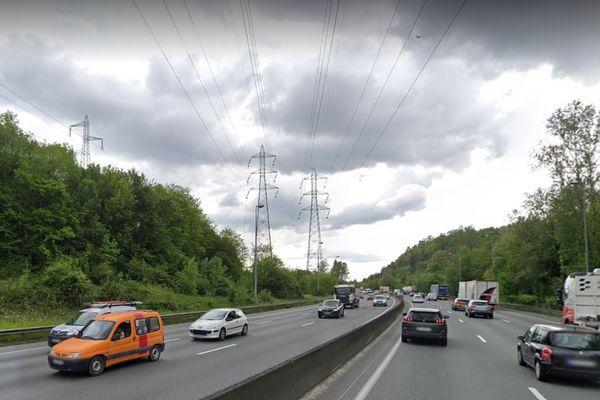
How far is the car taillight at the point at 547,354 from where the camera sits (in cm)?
1127

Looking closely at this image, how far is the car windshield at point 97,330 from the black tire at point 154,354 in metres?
1.91

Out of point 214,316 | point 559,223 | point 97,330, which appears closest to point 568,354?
point 97,330

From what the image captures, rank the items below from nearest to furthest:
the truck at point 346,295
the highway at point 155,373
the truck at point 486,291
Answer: the highway at point 155,373 → the truck at point 486,291 → the truck at point 346,295

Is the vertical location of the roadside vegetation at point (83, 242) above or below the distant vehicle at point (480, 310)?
above

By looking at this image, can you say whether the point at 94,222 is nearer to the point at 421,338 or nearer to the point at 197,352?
the point at 197,352

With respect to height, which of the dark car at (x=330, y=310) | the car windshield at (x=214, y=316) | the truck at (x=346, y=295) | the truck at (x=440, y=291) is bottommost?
the truck at (x=440, y=291)

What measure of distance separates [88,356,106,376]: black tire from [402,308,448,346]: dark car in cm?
1134

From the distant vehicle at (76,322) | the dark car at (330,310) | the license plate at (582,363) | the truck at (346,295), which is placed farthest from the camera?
the truck at (346,295)

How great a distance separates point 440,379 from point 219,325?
12283 millimetres

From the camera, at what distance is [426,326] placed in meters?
18.4

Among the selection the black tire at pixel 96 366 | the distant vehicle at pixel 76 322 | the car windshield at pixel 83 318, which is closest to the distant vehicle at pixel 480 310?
the distant vehicle at pixel 76 322

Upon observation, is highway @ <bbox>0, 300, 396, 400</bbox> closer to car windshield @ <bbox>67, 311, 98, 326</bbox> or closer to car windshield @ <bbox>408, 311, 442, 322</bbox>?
car windshield @ <bbox>67, 311, 98, 326</bbox>

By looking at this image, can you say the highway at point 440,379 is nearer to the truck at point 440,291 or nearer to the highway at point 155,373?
the highway at point 155,373

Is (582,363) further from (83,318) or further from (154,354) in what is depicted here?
(83,318)
